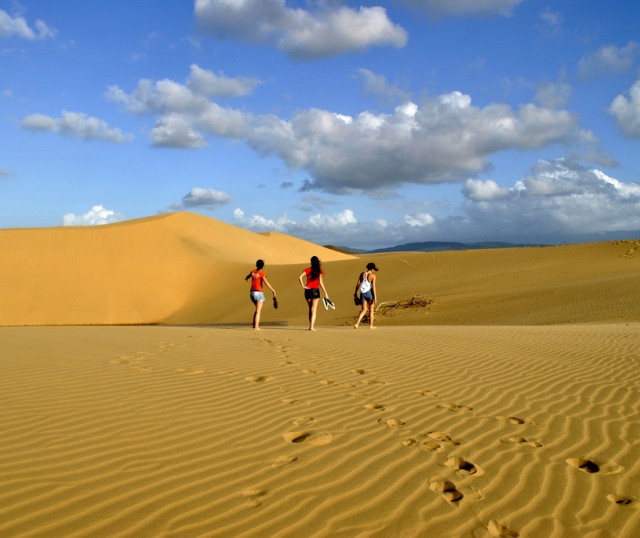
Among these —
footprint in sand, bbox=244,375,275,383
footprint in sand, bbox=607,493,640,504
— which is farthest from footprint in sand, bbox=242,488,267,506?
footprint in sand, bbox=244,375,275,383

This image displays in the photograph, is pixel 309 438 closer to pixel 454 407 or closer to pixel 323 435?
pixel 323 435

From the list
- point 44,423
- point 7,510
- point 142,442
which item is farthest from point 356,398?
point 7,510

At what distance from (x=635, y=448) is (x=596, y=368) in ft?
12.0

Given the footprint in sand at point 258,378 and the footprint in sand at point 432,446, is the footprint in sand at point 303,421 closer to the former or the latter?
the footprint in sand at point 432,446

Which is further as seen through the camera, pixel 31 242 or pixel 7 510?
pixel 31 242

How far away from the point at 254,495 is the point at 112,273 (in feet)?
101

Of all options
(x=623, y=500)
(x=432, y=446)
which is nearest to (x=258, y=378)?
(x=432, y=446)

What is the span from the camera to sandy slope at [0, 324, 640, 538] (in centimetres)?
303

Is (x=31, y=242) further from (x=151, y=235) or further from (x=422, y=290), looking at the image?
(x=422, y=290)

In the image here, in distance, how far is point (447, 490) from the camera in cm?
341

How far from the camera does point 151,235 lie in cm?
3816

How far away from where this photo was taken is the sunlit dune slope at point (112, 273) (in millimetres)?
27375

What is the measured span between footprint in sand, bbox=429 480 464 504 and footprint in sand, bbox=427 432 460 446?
773 mm

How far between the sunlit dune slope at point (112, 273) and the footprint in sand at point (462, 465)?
23.2 m
